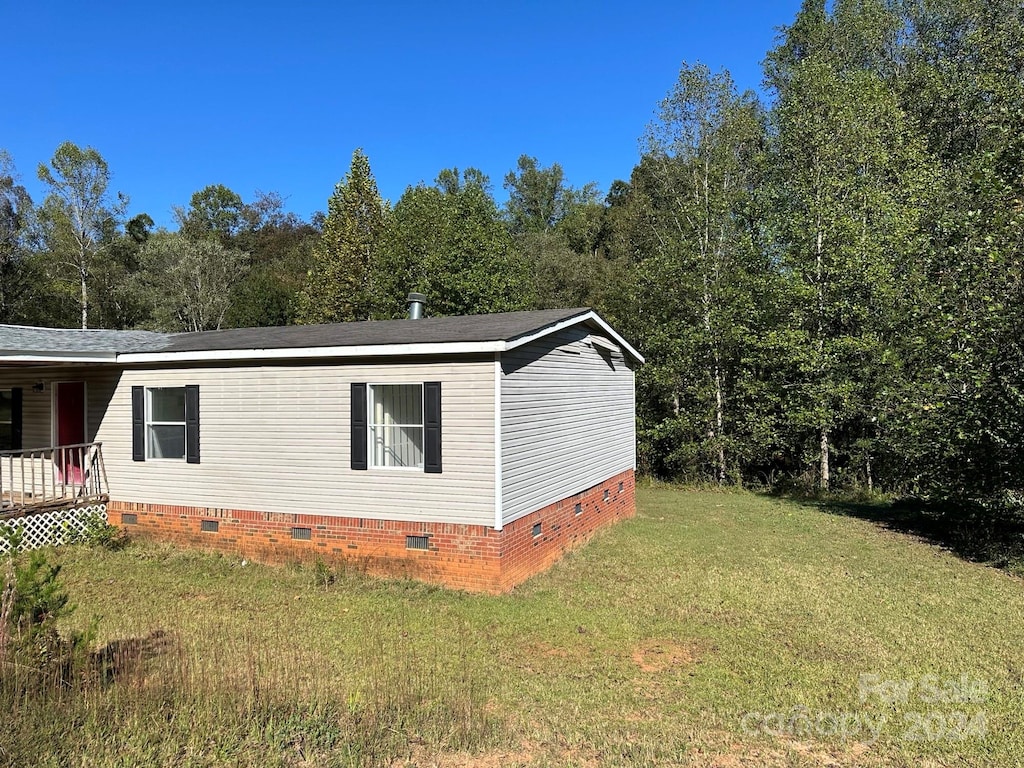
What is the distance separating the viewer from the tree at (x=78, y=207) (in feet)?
93.0

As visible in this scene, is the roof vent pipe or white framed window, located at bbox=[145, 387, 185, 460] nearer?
white framed window, located at bbox=[145, 387, 185, 460]

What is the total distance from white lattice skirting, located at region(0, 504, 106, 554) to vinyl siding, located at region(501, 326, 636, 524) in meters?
7.03

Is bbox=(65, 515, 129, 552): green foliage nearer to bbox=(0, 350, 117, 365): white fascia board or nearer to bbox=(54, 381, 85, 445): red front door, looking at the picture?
bbox=(54, 381, 85, 445): red front door

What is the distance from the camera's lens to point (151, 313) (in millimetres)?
32625

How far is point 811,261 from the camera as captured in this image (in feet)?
54.2

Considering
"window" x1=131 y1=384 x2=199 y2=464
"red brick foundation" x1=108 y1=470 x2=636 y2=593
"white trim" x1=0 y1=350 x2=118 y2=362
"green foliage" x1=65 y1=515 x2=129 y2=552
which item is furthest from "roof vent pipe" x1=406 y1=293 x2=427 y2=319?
"green foliage" x1=65 y1=515 x2=129 y2=552

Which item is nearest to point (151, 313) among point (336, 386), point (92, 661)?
point (336, 386)

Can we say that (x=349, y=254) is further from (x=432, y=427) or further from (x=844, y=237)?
(x=432, y=427)

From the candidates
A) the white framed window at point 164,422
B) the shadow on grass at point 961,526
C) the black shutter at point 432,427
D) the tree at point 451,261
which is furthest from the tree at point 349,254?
the shadow on grass at point 961,526

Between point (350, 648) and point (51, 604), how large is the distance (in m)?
2.50

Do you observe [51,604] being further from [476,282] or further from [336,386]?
[476,282]

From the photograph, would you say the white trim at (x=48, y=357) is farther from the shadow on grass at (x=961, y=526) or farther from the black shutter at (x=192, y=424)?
the shadow on grass at (x=961, y=526)

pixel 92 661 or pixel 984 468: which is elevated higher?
pixel 984 468

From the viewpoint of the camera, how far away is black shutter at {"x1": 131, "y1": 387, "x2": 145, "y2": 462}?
10039 mm
